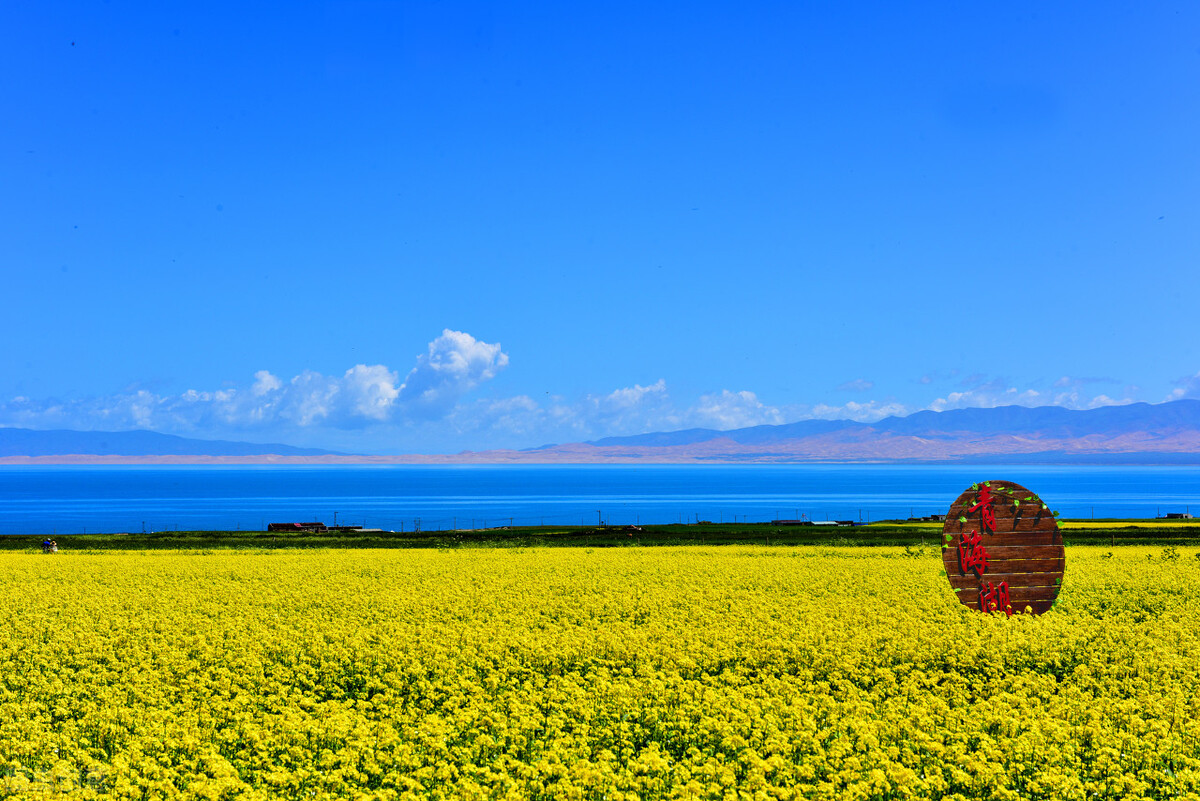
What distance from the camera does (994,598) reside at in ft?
78.3

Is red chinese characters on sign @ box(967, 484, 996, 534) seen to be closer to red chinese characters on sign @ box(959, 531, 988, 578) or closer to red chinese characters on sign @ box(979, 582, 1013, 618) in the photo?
red chinese characters on sign @ box(959, 531, 988, 578)

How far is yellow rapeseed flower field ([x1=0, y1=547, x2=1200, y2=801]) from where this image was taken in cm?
1249

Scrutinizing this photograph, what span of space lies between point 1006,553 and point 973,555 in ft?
2.95

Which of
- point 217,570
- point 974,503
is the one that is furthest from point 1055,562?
point 217,570

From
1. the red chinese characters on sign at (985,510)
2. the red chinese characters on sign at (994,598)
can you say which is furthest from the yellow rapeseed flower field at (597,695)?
the red chinese characters on sign at (985,510)

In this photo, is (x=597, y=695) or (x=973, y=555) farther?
(x=973, y=555)

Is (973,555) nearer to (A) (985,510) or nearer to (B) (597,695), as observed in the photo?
(A) (985,510)

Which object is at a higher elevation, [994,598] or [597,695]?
[994,598]

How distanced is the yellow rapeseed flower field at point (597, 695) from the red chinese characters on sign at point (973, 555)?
135cm

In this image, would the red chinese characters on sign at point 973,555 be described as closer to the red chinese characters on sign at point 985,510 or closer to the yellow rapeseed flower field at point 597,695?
the red chinese characters on sign at point 985,510

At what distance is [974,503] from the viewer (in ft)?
78.9

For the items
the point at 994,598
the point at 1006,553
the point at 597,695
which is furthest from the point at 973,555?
the point at 597,695

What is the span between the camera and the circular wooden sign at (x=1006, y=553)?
23.8 meters

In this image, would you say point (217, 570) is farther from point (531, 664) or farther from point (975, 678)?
point (975, 678)
